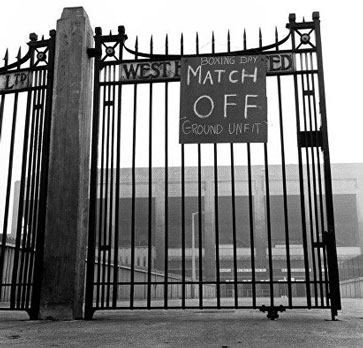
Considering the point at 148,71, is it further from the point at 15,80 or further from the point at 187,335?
the point at 187,335

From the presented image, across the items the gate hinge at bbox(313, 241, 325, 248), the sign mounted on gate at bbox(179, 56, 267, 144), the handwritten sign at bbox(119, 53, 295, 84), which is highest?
the handwritten sign at bbox(119, 53, 295, 84)

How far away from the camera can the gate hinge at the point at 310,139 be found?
602cm

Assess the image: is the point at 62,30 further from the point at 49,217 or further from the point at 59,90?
the point at 49,217

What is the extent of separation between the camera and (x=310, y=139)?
6.04 m

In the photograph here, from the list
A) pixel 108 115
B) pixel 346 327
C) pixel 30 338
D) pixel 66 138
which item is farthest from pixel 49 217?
pixel 346 327

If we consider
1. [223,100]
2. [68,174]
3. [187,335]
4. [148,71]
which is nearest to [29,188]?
[68,174]

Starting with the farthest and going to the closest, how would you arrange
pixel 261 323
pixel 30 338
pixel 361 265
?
pixel 361 265 < pixel 261 323 < pixel 30 338

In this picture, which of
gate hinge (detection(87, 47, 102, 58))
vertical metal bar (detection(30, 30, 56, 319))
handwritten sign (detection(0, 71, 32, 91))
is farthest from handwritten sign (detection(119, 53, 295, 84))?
handwritten sign (detection(0, 71, 32, 91))

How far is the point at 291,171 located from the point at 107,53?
88.9 ft

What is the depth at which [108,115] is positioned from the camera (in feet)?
21.1

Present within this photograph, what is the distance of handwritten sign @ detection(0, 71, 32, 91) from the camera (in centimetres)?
668

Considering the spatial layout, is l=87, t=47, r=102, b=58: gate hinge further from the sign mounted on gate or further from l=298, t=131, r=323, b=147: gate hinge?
l=298, t=131, r=323, b=147: gate hinge

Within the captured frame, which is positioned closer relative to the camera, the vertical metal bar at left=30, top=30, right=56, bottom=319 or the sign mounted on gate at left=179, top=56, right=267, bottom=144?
the vertical metal bar at left=30, top=30, right=56, bottom=319

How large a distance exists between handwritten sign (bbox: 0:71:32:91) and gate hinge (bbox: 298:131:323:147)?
11.7 ft
